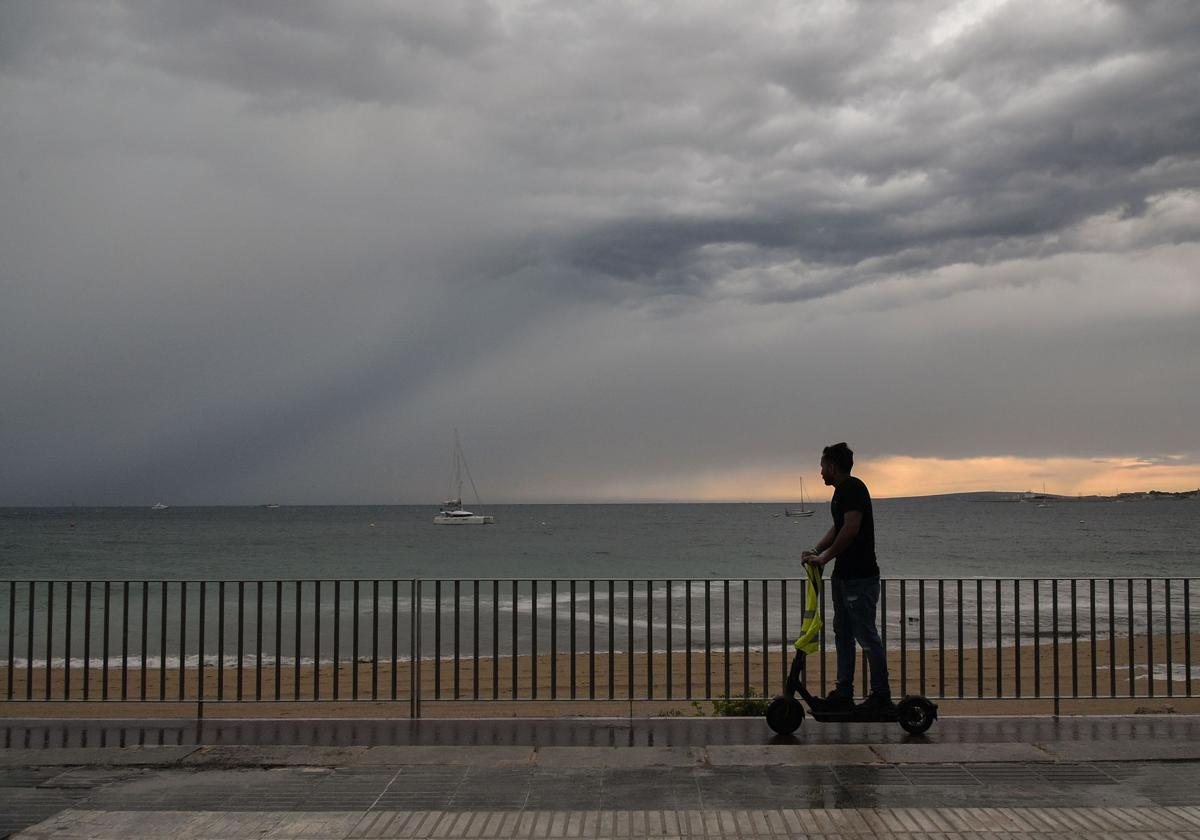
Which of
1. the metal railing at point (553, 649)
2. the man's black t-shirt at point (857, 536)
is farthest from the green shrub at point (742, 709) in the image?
the man's black t-shirt at point (857, 536)

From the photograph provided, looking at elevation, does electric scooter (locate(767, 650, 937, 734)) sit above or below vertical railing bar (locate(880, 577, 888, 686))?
below

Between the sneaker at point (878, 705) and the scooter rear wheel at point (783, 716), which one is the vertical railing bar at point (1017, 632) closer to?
the sneaker at point (878, 705)

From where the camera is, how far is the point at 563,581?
17031 millimetres

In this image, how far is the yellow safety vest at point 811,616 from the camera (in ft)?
22.1

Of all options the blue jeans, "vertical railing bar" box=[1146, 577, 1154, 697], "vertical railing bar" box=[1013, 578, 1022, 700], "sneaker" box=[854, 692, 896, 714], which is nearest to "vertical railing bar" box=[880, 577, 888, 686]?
the blue jeans

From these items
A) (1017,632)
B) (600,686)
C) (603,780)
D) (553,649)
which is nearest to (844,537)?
(603,780)

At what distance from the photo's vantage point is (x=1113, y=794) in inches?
216

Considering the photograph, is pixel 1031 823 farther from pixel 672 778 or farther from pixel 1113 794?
pixel 672 778

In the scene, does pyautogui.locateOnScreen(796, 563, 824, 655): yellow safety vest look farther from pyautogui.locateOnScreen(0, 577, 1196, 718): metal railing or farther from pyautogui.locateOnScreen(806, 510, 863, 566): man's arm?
pyautogui.locateOnScreen(0, 577, 1196, 718): metal railing

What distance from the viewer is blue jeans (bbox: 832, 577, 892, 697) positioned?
22.7 feet

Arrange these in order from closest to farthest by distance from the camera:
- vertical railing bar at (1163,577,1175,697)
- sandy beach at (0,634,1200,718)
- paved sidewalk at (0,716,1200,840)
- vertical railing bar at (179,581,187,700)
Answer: paved sidewalk at (0,716,1200,840), vertical railing bar at (1163,577,1175,697), vertical railing bar at (179,581,187,700), sandy beach at (0,634,1200,718)

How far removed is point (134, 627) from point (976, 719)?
21.0 metres

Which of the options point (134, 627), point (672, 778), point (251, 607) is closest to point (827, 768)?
point (672, 778)

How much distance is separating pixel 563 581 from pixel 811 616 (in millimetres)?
10474
